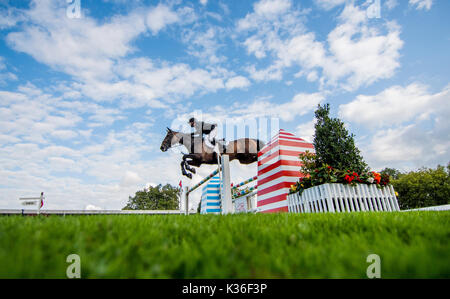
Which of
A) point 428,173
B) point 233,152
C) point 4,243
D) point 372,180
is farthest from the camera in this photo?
point 428,173

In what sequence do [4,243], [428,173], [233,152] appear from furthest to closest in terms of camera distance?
1. [428,173]
2. [233,152]
3. [4,243]

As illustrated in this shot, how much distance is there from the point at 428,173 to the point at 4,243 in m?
35.8

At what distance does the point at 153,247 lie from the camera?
1.36 meters

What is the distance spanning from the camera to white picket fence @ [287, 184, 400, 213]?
220 inches

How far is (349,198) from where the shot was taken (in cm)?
574

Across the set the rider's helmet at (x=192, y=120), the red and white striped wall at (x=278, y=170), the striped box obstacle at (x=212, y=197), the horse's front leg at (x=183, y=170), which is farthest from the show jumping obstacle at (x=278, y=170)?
the striped box obstacle at (x=212, y=197)

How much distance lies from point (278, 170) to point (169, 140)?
199 inches

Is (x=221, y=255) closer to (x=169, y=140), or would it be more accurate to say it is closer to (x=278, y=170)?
(x=278, y=170)

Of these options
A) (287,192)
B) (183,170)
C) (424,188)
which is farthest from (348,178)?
(424,188)

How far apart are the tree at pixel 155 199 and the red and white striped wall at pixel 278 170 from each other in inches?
1394
